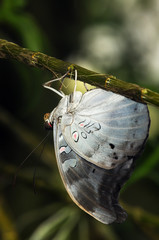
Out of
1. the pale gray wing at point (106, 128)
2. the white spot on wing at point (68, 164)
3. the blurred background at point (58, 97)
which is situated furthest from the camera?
the blurred background at point (58, 97)

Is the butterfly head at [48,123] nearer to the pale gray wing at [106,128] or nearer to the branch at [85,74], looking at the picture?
the pale gray wing at [106,128]

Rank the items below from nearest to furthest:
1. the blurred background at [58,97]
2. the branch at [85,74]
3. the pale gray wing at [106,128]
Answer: the branch at [85,74] → the pale gray wing at [106,128] → the blurred background at [58,97]

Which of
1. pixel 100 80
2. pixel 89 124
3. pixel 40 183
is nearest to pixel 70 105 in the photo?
pixel 89 124

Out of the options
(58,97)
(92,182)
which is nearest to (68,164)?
(92,182)

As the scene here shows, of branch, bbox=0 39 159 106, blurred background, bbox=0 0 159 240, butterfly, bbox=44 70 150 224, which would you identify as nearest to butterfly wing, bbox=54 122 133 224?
butterfly, bbox=44 70 150 224

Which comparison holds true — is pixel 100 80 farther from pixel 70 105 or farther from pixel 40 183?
pixel 40 183

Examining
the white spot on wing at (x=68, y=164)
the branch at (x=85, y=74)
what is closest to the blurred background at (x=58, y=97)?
the white spot on wing at (x=68, y=164)
